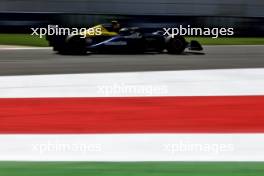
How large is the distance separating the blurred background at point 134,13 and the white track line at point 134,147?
15277 mm

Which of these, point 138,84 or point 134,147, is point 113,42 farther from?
point 134,147

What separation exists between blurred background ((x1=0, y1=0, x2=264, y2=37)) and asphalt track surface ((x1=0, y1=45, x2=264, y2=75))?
219 inches

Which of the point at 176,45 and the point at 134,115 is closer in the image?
the point at 134,115

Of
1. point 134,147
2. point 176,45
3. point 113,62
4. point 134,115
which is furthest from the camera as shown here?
point 176,45

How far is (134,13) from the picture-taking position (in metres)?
25.3

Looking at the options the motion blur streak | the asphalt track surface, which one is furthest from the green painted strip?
the asphalt track surface

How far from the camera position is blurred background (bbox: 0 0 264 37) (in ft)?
66.6

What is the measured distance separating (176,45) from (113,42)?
165 centimetres

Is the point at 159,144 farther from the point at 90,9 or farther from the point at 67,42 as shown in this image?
the point at 90,9

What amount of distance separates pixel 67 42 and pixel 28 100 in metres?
5.86

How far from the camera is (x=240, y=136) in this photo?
5355 millimetres

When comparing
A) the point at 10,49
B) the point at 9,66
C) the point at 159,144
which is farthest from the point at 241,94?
the point at 10,49

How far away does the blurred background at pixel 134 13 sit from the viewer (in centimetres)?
2030

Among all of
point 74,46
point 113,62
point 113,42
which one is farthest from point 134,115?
point 74,46
